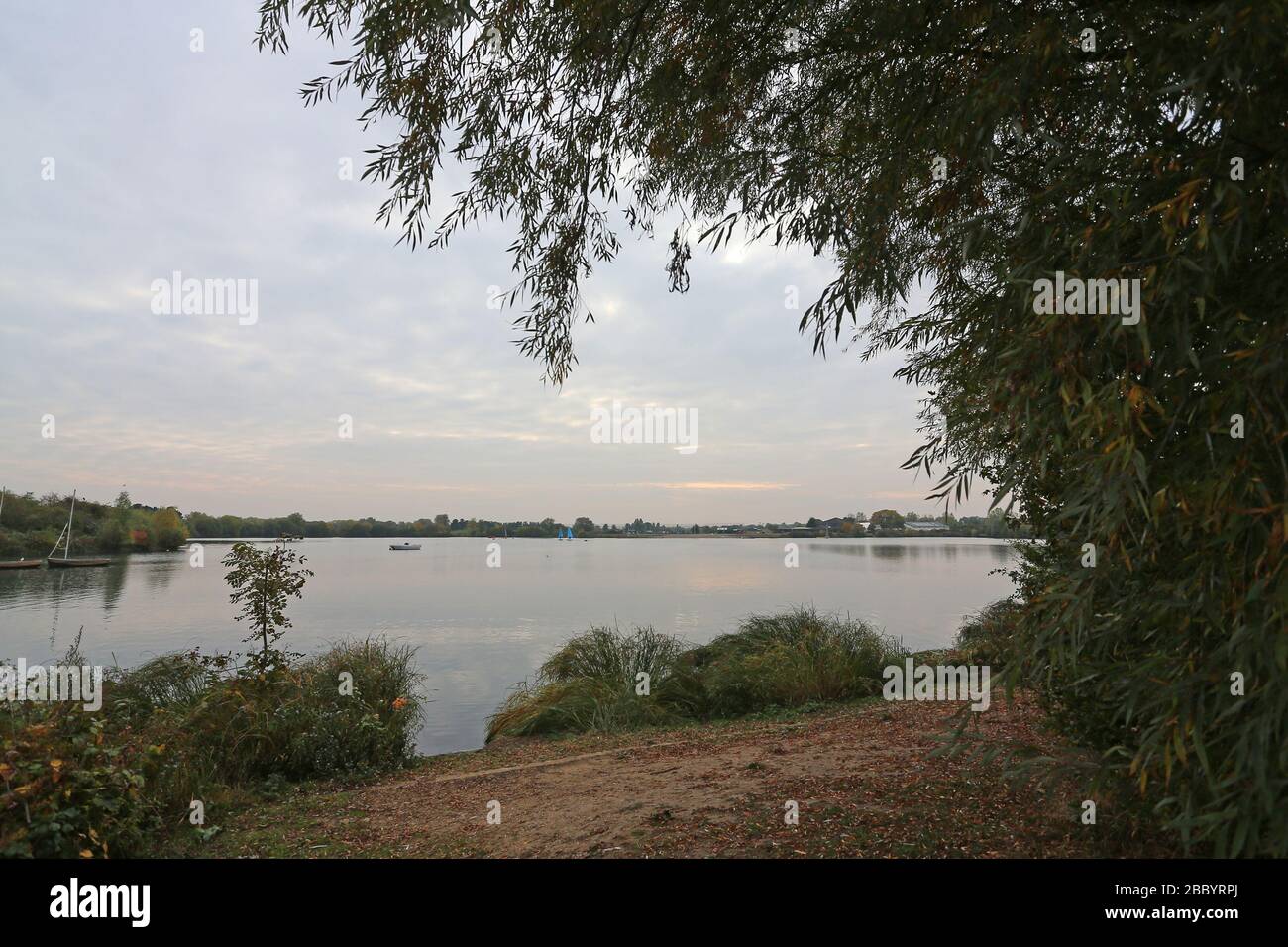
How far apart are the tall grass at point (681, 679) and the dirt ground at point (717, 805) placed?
1380mm

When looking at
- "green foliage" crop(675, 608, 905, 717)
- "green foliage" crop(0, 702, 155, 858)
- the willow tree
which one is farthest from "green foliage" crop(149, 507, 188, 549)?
the willow tree

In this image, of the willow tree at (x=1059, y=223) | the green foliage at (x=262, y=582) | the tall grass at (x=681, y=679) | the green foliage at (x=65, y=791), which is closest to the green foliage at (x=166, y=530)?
the green foliage at (x=262, y=582)

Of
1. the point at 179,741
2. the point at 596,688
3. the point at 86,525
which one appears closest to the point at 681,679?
the point at 596,688

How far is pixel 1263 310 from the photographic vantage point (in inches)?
80.7

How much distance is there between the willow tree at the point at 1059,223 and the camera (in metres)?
1.91

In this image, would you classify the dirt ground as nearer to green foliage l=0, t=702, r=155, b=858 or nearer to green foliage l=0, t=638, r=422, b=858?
green foliage l=0, t=638, r=422, b=858

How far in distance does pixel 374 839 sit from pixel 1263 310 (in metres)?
5.01

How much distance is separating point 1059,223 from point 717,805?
3.50 metres

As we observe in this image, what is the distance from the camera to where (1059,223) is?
2326 millimetres

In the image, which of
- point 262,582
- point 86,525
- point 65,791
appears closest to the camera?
point 65,791

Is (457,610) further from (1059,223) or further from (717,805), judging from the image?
(1059,223)

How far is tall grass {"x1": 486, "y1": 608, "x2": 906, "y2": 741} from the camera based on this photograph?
814cm
